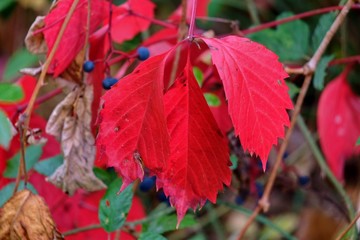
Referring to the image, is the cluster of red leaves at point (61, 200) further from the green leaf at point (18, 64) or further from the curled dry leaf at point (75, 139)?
the green leaf at point (18, 64)

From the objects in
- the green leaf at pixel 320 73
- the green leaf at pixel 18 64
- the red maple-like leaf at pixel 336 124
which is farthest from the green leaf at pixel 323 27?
the green leaf at pixel 18 64

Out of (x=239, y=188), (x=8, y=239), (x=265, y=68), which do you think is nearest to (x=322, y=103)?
(x=239, y=188)

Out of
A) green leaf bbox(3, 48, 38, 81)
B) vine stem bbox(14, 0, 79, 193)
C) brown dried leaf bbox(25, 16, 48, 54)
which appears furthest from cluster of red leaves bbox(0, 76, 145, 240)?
green leaf bbox(3, 48, 38, 81)

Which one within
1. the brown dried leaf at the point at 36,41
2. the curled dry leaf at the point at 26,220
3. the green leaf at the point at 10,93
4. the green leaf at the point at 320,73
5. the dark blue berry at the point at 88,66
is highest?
the brown dried leaf at the point at 36,41

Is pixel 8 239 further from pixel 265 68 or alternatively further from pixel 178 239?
pixel 178 239

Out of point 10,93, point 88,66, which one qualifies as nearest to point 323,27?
point 88,66

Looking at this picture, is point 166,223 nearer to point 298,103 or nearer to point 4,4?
point 298,103
